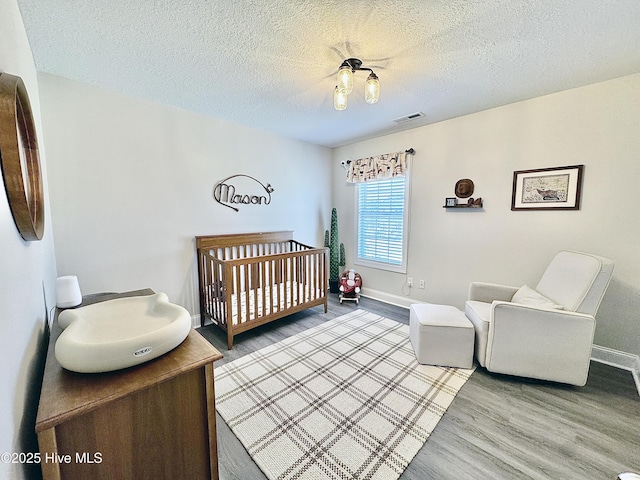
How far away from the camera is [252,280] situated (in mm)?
2568

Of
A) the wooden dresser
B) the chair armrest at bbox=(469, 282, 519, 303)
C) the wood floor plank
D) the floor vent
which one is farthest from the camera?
the floor vent

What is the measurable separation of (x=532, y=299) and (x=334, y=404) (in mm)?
1808

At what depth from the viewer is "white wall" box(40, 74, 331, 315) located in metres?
2.06

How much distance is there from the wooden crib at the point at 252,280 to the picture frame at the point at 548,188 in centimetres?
214

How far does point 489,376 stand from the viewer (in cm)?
200

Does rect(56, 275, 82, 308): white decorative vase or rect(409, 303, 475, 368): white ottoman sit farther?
rect(409, 303, 475, 368): white ottoman

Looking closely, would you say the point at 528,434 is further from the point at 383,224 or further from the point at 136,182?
the point at 136,182

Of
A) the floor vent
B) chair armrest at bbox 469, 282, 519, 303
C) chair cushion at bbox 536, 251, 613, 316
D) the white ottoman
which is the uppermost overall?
the floor vent

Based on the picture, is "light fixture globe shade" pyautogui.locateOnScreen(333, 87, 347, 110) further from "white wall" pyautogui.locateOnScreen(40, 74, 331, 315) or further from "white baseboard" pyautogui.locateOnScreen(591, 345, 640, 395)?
"white baseboard" pyautogui.locateOnScreen(591, 345, 640, 395)

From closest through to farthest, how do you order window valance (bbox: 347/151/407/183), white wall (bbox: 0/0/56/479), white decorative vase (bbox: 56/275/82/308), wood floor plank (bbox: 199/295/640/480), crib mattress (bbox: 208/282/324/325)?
white wall (bbox: 0/0/56/479), wood floor plank (bbox: 199/295/640/480), white decorative vase (bbox: 56/275/82/308), crib mattress (bbox: 208/282/324/325), window valance (bbox: 347/151/407/183)

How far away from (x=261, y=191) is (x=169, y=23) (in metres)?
2.01

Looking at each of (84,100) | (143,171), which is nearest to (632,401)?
(143,171)

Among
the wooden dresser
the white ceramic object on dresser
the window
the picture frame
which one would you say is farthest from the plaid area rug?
the picture frame

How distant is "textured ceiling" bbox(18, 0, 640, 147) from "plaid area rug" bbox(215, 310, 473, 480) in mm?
2343
